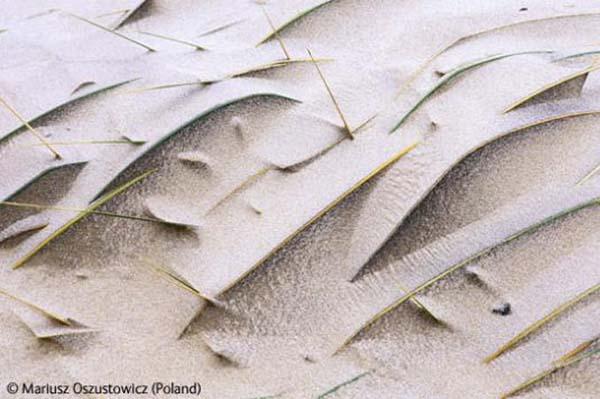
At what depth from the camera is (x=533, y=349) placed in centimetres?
89

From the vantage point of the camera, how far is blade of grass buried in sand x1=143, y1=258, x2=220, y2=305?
1.00 m

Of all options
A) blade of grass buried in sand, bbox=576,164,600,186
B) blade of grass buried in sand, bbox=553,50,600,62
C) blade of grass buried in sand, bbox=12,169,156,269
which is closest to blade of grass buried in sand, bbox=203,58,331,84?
blade of grass buried in sand, bbox=12,169,156,269

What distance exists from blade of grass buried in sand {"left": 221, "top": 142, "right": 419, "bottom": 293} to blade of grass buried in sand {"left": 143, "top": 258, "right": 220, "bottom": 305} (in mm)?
36

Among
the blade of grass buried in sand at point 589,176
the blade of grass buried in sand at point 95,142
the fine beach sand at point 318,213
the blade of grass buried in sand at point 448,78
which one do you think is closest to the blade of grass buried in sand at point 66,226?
the fine beach sand at point 318,213

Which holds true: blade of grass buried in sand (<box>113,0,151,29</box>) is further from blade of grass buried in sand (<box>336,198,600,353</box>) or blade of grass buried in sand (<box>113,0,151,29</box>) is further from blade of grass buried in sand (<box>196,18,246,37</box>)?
blade of grass buried in sand (<box>336,198,600,353</box>)

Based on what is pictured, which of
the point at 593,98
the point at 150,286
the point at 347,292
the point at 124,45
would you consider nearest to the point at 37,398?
the point at 150,286

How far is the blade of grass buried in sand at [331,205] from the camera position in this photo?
99 cm

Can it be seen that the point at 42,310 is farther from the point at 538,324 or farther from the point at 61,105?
the point at 538,324

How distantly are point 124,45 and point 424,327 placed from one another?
972 mm

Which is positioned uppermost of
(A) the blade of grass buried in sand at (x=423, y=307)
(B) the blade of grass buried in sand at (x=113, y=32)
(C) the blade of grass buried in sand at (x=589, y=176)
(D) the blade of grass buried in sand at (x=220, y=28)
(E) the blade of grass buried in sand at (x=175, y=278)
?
(D) the blade of grass buried in sand at (x=220, y=28)

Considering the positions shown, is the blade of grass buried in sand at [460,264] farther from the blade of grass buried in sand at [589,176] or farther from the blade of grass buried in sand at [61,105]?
the blade of grass buried in sand at [61,105]

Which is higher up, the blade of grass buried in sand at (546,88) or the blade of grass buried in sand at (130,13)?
the blade of grass buried in sand at (130,13)

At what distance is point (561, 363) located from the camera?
862 millimetres

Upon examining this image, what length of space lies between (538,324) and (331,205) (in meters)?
0.36
